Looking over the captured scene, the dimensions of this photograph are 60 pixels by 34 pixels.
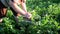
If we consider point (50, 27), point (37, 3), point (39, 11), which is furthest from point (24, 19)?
point (37, 3)

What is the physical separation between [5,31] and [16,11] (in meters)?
0.35

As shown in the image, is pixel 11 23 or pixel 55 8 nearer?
pixel 11 23

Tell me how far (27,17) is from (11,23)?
336 millimetres

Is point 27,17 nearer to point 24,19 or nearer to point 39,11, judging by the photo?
point 24,19

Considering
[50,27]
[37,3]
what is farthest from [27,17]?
[37,3]

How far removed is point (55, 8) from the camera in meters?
4.37

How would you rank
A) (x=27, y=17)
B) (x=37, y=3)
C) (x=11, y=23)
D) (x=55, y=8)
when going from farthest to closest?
(x=37, y=3) < (x=55, y=8) < (x=11, y=23) < (x=27, y=17)

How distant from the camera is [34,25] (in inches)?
139

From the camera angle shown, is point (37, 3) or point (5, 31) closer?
point (5, 31)

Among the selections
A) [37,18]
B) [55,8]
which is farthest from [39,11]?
[37,18]

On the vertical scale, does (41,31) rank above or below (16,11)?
below

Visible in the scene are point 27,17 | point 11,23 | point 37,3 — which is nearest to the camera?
point 27,17

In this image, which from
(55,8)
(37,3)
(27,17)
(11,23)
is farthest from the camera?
(37,3)

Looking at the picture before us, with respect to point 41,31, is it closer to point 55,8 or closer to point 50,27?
point 50,27
